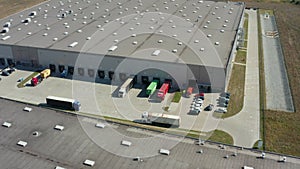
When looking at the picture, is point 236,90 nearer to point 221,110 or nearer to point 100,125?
point 221,110

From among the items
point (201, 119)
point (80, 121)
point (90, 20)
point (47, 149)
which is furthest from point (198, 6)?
point (47, 149)

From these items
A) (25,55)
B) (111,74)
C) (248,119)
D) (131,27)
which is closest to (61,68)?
(25,55)

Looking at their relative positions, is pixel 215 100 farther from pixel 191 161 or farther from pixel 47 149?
pixel 47 149

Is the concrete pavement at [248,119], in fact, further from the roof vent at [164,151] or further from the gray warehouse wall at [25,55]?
the gray warehouse wall at [25,55]

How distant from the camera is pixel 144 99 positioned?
54.3 meters

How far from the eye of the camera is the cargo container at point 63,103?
166 feet

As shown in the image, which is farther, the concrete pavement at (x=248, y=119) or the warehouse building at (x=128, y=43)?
the warehouse building at (x=128, y=43)

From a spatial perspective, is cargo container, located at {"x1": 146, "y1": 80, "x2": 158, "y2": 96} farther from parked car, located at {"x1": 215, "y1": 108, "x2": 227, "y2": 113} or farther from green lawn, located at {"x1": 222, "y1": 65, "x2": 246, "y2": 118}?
green lawn, located at {"x1": 222, "y1": 65, "x2": 246, "y2": 118}

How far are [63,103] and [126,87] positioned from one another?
36.2 ft

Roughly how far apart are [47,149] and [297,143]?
32.9 m

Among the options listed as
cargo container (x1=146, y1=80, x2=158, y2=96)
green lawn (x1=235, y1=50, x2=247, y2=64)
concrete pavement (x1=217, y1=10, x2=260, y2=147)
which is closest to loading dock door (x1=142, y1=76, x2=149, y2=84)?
cargo container (x1=146, y1=80, x2=158, y2=96)

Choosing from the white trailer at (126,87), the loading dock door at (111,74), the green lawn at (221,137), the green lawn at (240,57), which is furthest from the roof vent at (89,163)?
the green lawn at (240,57)

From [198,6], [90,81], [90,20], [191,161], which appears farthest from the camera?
[198,6]

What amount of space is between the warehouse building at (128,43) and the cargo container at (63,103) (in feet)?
36.0
